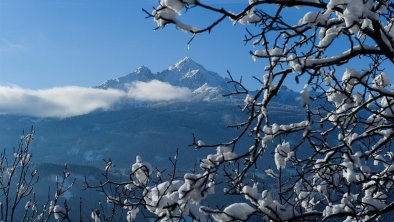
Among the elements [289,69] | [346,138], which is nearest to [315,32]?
[289,69]

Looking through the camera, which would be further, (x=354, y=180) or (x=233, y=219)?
(x=354, y=180)

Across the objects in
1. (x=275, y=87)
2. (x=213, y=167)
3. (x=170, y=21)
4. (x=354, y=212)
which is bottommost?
(x=354, y=212)

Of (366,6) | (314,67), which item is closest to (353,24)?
(366,6)

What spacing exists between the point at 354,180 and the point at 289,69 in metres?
1.49

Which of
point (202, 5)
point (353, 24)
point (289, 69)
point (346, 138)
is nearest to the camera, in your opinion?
point (353, 24)

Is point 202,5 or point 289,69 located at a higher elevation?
point 202,5

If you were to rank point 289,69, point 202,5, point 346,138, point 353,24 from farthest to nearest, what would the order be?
point 346,138
point 289,69
point 202,5
point 353,24

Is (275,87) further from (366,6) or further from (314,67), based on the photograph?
(366,6)

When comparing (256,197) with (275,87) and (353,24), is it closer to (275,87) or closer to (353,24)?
(275,87)

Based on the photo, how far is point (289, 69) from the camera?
532cm

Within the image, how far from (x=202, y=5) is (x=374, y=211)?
2650mm

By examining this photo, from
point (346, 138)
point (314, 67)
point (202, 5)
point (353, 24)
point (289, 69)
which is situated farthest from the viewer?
point (346, 138)

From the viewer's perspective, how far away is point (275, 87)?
5512 millimetres

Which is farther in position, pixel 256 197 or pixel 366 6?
pixel 256 197
